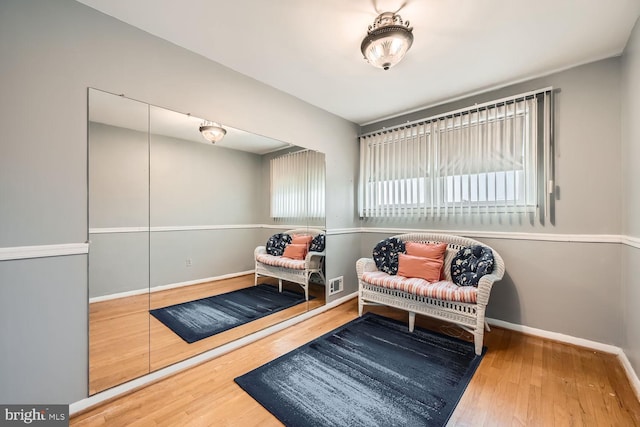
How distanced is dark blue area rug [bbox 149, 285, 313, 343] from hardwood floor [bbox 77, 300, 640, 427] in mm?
278

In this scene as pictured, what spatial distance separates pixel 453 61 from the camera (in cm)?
221

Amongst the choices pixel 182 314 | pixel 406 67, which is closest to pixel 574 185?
pixel 406 67

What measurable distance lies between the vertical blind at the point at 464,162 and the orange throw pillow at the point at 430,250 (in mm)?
443

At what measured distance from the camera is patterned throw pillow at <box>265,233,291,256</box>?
2729 mm

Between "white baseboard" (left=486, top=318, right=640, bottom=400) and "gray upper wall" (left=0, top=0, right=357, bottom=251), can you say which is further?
"white baseboard" (left=486, top=318, right=640, bottom=400)

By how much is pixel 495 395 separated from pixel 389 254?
1554mm

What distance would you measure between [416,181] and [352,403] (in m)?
2.43

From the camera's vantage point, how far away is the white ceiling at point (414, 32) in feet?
5.35

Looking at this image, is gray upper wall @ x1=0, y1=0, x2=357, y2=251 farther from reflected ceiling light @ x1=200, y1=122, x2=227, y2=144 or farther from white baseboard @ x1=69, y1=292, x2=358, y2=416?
white baseboard @ x1=69, y1=292, x2=358, y2=416

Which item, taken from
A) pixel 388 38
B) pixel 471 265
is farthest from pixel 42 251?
pixel 471 265

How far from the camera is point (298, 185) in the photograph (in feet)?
9.73

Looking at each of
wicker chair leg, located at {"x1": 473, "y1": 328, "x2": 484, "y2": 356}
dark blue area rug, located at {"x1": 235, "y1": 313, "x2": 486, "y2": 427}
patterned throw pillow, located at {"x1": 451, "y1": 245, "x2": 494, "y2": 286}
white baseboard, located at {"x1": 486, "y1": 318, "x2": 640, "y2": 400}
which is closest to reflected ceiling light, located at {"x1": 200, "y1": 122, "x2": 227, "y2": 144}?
dark blue area rug, located at {"x1": 235, "y1": 313, "x2": 486, "y2": 427}

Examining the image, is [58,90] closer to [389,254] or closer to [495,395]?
[389,254]

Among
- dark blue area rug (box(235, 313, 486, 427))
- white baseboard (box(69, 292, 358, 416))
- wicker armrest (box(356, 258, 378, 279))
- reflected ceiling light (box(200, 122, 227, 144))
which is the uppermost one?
reflected ceiling light (box(200, 122, 227, 144))
